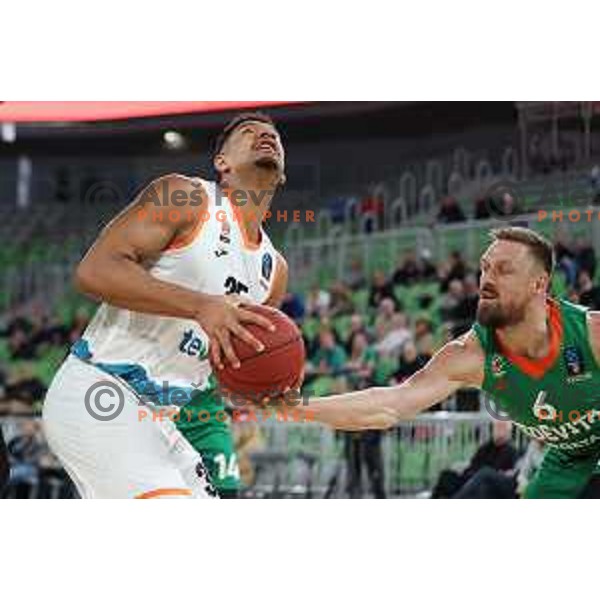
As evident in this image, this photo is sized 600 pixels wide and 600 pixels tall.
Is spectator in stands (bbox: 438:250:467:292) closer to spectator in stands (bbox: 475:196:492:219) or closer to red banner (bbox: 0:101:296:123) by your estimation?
spectator in stands (bbox: 475:196:492:219)

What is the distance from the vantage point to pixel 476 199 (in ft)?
22.2

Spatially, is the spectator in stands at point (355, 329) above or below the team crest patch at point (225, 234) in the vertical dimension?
below

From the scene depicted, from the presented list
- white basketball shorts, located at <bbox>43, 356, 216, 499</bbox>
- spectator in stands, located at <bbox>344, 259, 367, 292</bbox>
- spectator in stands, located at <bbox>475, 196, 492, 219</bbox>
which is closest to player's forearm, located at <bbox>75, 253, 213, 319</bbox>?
white basketball shorts, located at <bbox>43, 356, 216, 499</bbox>

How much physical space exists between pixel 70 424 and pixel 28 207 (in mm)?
2670

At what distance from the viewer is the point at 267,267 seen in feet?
17.4

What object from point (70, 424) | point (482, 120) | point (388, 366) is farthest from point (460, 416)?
point (70, 424)

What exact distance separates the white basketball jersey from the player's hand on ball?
18 centimetres

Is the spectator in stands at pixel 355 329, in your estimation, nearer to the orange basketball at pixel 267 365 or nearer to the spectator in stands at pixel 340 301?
the spectator in stands at pixel 340 301

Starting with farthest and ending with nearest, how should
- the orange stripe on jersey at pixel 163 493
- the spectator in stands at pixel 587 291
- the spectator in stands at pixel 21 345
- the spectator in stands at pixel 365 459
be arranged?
the spectator in stands at pixel 21 345
the spectator in stands at pixel 365 459
the spectator in stands at pixel 587 291
the orange stripe on jersey at pixel 163 493

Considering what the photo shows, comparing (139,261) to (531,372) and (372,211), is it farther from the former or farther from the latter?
(372,211)

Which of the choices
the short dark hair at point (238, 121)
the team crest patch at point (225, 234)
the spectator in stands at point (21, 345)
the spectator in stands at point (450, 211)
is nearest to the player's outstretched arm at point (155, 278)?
the team crest patch at point (225, 234)

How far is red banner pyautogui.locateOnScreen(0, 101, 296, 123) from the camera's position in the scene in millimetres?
6082

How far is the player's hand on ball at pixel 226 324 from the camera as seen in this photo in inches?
174
